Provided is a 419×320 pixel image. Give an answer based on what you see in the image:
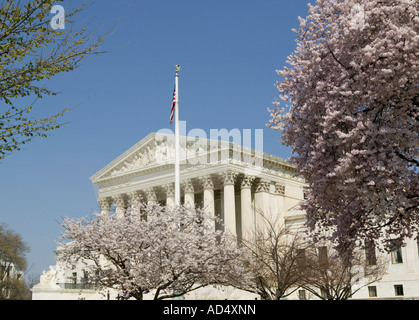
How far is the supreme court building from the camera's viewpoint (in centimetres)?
5172

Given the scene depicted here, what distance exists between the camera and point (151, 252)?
88.0 feet

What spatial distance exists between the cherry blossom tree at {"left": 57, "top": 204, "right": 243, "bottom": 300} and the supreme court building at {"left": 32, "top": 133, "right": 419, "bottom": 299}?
72.3ft

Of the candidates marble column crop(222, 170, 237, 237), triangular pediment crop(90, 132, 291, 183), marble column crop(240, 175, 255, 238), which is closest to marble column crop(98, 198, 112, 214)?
triangular pediment crop(90, 132, 291, 183)

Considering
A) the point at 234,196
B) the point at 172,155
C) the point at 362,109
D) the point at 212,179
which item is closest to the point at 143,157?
the point at 172,155

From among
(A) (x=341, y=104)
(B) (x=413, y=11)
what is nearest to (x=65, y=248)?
(A) (x=341, y=104)

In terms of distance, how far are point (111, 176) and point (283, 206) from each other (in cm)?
2376

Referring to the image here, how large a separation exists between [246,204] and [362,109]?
43874 mm

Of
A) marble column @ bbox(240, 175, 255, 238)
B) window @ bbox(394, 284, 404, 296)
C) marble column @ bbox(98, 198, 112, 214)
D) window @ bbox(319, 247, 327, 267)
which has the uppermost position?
marble column @ bbox(98, 198, 112, 214)

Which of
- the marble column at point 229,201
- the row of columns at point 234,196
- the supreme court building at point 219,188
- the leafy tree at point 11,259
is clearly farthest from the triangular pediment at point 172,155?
the leafy tree at point 11,259

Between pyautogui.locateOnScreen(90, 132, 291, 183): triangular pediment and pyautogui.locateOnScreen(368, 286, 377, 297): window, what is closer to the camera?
pyautogui.locateOnScreen(368, 286, 377, 297): window

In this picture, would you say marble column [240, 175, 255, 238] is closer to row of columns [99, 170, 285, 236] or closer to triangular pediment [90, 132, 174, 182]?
row of columns [99, 170, 285, 236]

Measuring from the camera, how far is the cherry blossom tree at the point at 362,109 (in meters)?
14.1

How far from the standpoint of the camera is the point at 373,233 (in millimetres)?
18781

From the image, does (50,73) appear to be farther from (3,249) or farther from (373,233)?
(3,249)
